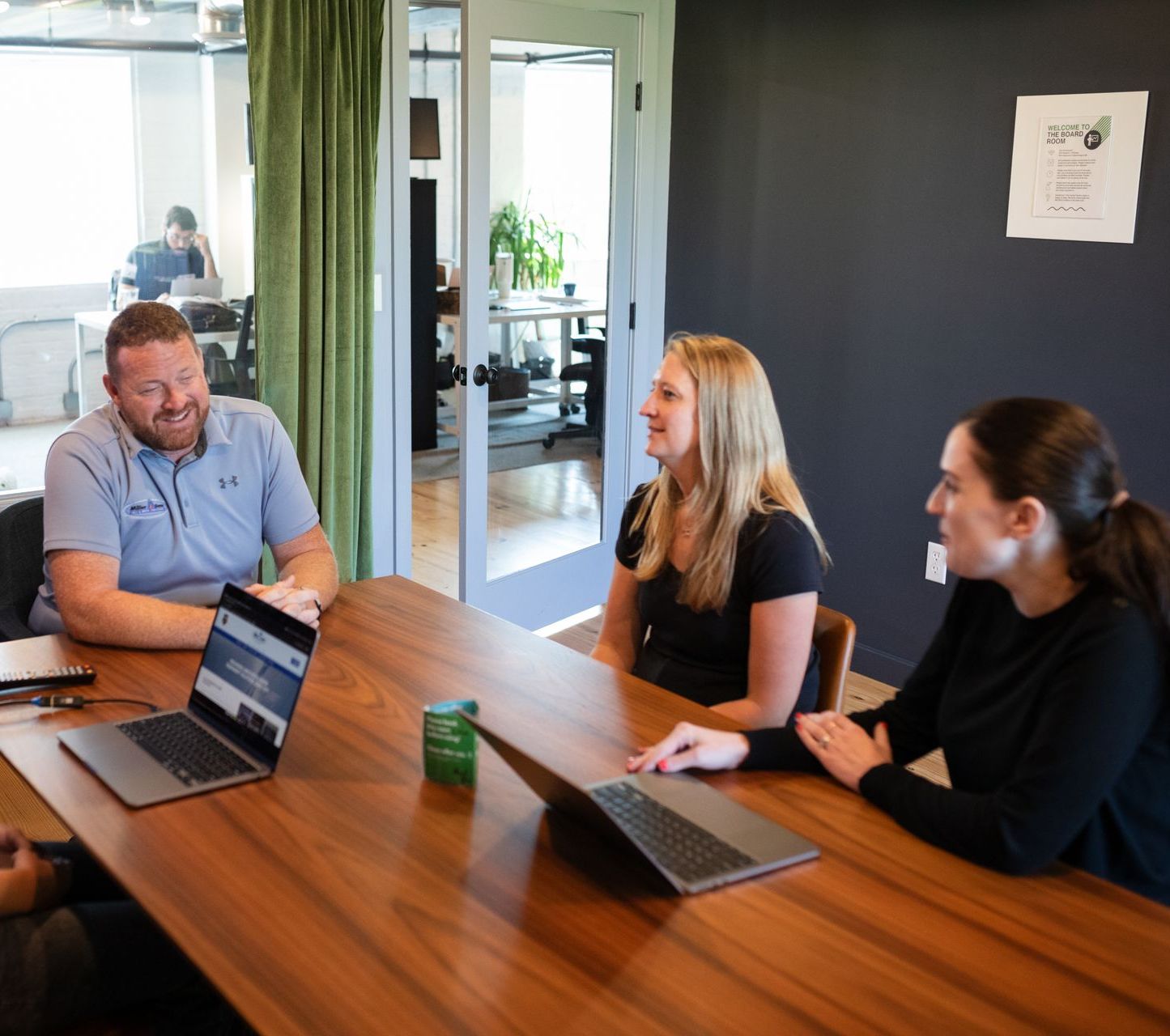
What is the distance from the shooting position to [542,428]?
4566mm

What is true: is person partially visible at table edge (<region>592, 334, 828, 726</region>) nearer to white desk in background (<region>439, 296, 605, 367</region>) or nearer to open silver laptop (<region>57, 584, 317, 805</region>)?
open silver laptop (<region>57, 584, 317, 805</region>)

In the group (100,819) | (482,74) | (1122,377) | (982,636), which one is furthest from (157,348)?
(1122,377)

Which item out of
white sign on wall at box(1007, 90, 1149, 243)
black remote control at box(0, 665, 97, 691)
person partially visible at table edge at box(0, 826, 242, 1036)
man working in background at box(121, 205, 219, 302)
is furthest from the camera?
man working in background at box(121, 205, 219, 302)

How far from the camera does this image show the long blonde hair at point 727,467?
7.34 feet

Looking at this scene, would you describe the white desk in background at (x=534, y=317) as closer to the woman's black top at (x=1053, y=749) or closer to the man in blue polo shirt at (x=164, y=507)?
the man in blue polo shirt at (x=164, y=507)

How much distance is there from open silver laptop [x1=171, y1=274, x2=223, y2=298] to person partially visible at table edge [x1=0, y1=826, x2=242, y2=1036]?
2.43 m

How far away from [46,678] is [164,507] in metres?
0.51

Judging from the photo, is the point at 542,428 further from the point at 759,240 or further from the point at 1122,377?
the point at 1122,377

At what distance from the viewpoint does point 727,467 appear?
227cm

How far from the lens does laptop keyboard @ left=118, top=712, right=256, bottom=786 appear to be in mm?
1771

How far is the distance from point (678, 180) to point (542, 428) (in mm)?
1045

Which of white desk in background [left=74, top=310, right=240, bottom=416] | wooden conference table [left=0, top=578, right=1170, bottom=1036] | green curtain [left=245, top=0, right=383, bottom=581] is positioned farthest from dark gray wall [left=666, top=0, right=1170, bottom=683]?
wooden conference table [left=0, top=578, right=1170, bottom=1036]

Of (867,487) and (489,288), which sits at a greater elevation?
(489,288)

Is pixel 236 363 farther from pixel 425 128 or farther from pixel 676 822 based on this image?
pixel 676 822
